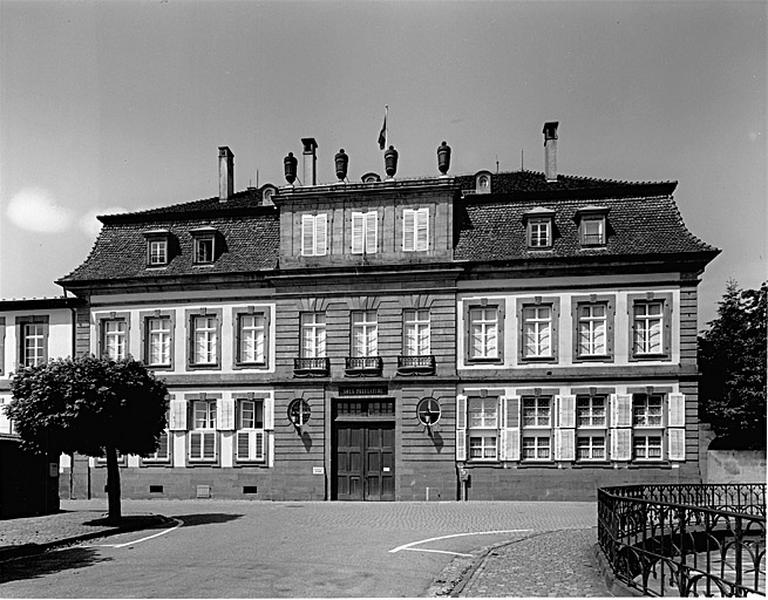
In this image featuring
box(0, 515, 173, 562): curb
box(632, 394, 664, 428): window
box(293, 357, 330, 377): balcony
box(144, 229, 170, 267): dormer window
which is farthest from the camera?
box(144, 229, 170, 267): dormer window

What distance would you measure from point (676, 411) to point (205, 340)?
1675 cm

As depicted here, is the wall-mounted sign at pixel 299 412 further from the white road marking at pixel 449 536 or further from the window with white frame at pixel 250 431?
the white road marking at pixel 449 536

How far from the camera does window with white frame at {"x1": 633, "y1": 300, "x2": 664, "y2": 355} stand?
3145 centimetres

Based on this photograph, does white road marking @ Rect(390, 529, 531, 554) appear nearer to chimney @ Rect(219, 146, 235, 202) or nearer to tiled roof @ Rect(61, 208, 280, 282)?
tiled roof @ Rect(61, 208, 280, 282)

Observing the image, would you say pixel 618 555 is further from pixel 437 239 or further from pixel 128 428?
pixel 437 239

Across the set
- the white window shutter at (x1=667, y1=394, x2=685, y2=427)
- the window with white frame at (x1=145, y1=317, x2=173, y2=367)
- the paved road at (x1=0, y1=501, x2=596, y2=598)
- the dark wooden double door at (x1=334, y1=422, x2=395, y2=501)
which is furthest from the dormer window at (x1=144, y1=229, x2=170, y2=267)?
the white window shutter at (x1=667, y1=394, x2=685, y2=427)

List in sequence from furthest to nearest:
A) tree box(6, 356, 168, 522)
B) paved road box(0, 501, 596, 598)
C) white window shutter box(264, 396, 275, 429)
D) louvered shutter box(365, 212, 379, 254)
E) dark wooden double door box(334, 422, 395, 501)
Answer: white window shutter box(264, 396, 275, 429), louvered shutter box(365, 212, 379, 254), dark wooden double door box(334, 422, 395, 501), tree box(6, 356, 168, 522), paved road box(0, 501, 596, 598)

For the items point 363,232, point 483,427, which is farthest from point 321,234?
point 483,427

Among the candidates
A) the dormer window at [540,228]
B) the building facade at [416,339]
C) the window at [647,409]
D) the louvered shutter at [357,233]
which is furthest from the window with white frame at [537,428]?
the louvered shutter at [357,233]

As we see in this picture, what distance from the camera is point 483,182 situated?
36188 millimetres

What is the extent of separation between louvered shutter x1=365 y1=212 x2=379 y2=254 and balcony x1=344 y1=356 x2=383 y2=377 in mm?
3794

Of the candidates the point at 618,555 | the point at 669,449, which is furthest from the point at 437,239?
the point at 618,555

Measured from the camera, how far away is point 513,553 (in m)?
16.7

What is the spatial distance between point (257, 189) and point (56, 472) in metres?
17.9
